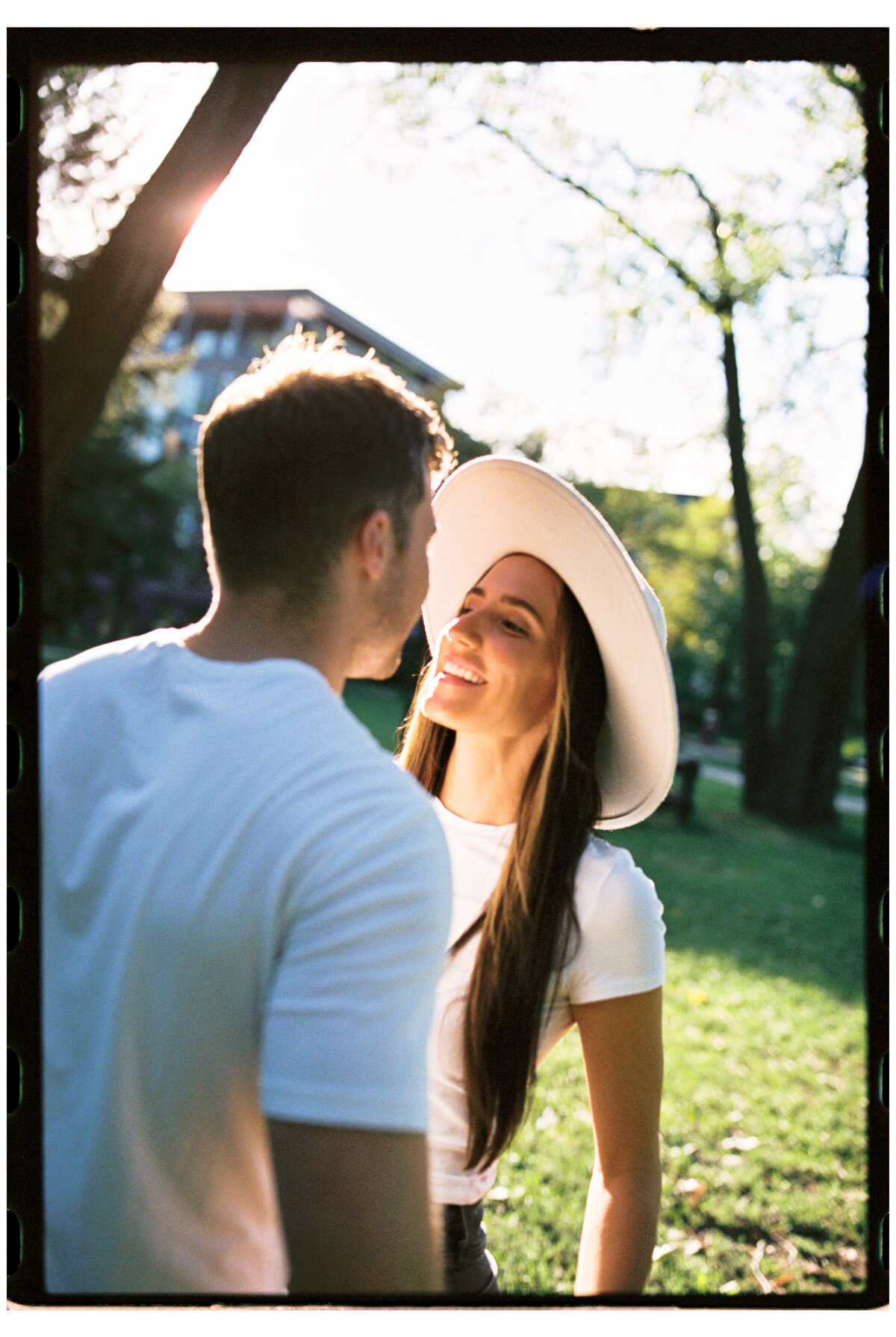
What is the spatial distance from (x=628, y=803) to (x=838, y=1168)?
2.84 meters

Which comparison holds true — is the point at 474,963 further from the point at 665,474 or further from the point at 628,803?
the point at 665,474

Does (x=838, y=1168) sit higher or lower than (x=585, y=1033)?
lower

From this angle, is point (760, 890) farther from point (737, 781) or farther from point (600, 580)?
point (737, 781)

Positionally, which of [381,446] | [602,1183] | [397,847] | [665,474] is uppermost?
[665,474]

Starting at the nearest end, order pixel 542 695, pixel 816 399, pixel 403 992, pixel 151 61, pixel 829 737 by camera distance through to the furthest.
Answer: pixel 403 992
pixel 151 61
pixel 542 695
pixel 816 399
pixel 829 737

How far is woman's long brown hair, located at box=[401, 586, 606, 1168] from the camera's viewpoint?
5.80 feet

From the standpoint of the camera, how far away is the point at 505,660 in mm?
1979

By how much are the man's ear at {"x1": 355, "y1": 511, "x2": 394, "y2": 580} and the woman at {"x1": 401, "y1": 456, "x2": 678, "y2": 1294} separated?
65 cm

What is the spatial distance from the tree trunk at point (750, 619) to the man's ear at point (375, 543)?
12597 mm

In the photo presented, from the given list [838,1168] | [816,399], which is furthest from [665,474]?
[838,1168]

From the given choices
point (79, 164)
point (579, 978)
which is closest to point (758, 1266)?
point (579, 978)

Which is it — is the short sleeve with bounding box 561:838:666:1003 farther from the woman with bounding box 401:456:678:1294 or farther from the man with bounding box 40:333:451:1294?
the man with bounding box 40:333:451:1294

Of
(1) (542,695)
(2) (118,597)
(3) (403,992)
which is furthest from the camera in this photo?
(2) (118,597)

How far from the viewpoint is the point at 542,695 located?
2.03m
